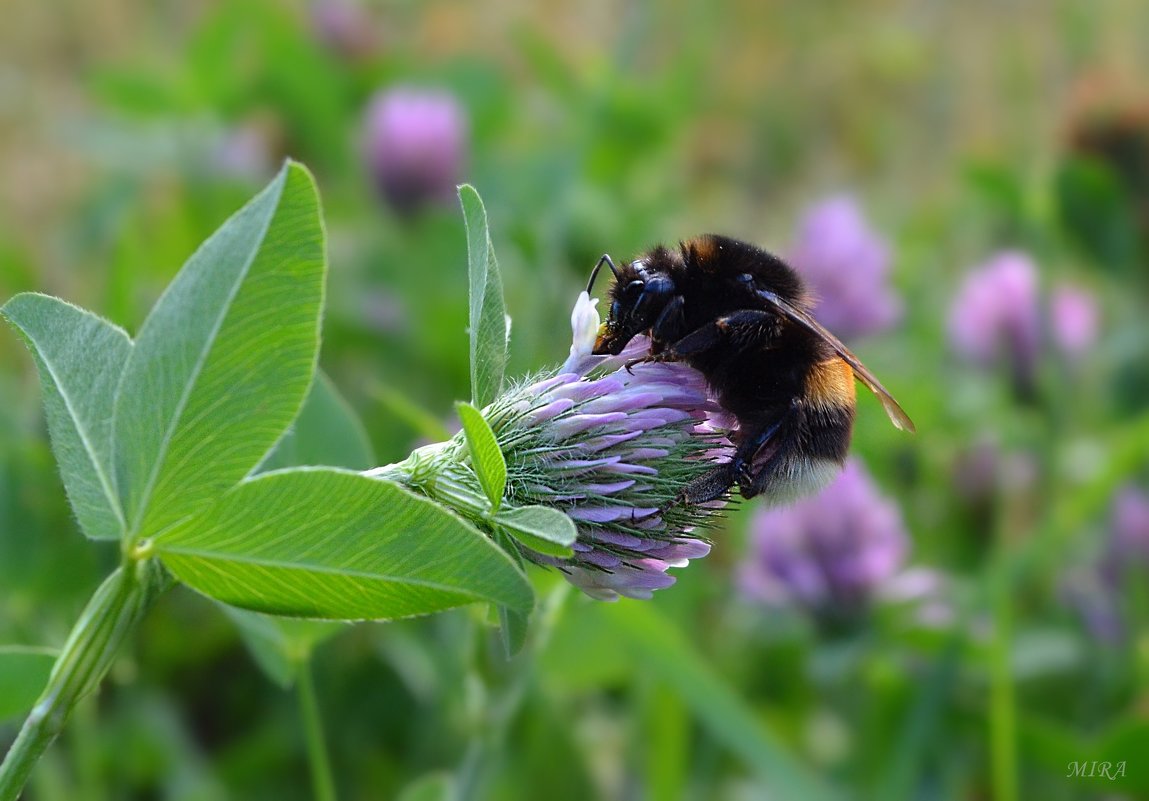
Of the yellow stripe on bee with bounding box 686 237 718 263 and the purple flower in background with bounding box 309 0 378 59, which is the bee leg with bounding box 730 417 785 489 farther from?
the purple flower in background with bounding box 309 0 378 59

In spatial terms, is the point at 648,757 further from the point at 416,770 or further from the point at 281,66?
the point at 281,66

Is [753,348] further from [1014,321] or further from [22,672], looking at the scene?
[1014,321]

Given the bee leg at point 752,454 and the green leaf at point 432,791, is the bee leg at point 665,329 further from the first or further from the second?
the green leaf at point 432,791

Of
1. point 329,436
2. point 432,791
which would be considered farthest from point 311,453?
point 432,791

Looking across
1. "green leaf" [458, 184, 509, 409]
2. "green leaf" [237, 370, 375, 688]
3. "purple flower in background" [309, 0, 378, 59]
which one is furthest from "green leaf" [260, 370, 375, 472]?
"purple flower in background" [309, 0, 378, 59]

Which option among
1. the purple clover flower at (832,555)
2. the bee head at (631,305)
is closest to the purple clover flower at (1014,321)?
the purple clover flower at (832,555)
